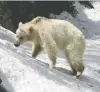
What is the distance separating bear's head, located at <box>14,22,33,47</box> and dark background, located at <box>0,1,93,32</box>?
434 inches

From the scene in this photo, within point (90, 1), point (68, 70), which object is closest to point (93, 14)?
point (90, 1)

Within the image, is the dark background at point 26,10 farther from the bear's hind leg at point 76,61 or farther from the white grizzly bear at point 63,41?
the bear's hind leg at point 76,61

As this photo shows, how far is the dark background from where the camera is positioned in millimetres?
21000

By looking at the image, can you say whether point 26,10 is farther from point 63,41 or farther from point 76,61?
point 76,61

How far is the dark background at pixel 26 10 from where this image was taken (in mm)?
21000

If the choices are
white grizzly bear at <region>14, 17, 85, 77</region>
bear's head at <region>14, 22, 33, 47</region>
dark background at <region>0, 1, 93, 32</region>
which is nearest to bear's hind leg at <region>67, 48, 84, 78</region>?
white grizzly bear at <region>14, 17, 85, 77</region>

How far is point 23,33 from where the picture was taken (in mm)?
9516

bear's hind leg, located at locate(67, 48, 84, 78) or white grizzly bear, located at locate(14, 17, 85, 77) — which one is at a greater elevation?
white grizzly bear, located at locate(14, 17, 85, 77)

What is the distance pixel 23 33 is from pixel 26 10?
13692 mm

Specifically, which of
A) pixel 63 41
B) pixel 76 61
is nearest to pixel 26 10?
pixel 63 41

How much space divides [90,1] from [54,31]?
73.1 ft

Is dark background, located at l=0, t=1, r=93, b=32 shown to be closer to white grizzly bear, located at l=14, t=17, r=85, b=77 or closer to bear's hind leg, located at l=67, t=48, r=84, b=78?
white grizzly bear, located at l=14, t=17, r=85, b=77

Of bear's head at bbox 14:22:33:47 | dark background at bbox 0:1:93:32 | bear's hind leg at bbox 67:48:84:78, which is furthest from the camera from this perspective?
dark background at bbox 0:1:93:32

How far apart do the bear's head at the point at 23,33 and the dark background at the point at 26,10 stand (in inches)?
434
